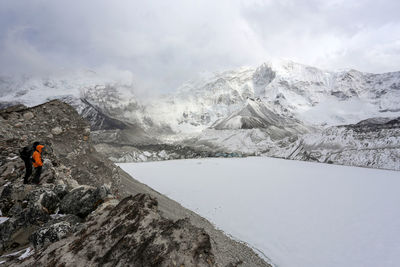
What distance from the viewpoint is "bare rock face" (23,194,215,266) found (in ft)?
12.8

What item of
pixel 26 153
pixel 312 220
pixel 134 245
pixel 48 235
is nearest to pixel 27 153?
pixel 26 153

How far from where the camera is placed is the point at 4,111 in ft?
37.4

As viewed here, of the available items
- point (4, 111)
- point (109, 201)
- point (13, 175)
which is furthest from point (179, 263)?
point (4, 111)

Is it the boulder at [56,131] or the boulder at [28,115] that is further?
the boulder at [56,131]

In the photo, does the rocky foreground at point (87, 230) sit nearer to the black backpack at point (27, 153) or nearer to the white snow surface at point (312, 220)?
the black backpack at point (27, 153)

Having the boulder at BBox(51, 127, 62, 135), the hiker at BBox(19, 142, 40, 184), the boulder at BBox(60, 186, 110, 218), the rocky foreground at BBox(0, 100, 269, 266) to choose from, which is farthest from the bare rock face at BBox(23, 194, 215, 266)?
the boulder at BBox(51, 127, 62, 135)

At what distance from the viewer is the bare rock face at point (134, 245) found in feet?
12.8

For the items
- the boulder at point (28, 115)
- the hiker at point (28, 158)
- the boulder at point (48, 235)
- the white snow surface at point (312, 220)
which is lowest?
the white snow surface at point (312, 220)

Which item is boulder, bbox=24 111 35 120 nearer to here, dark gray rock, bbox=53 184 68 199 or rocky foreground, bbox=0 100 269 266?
rocky foreground, bbox=0 100 269 266

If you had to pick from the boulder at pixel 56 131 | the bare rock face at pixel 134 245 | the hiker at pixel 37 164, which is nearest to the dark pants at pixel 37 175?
the hiker at pixel 37 164

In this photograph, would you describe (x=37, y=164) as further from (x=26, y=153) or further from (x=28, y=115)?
(x=28, y=115)

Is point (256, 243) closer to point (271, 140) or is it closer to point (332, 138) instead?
point (332, 138)

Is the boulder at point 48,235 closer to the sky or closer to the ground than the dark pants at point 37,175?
closer to the ground

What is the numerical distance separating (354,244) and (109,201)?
47.3 feet
